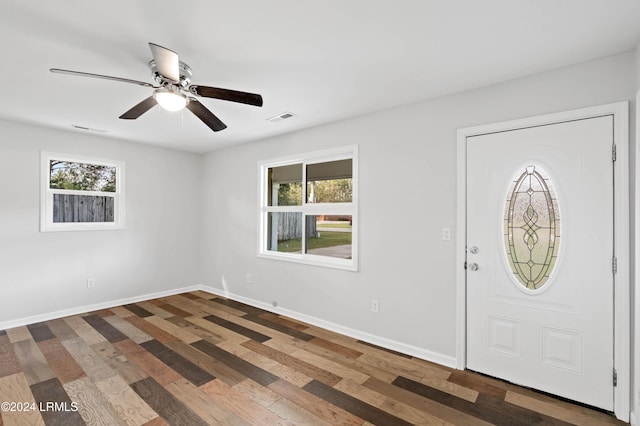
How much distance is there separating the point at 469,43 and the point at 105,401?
3.52 meters

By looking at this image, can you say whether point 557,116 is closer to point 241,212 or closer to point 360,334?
point 360,334

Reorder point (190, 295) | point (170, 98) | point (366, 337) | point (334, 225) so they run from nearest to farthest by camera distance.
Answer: point (170, 98), point (366, 337), point (334, 225), point (190, 295)

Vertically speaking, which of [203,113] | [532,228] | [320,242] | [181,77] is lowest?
[320,242]

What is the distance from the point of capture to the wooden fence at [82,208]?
4207 mm

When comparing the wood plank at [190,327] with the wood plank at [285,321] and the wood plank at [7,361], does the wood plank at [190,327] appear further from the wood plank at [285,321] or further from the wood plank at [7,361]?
the wood plank at [7,361]

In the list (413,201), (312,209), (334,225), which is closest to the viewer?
(413,201)

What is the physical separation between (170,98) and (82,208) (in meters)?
3.26

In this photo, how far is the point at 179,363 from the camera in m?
2.86

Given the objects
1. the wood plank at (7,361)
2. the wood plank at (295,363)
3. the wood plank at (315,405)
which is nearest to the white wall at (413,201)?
the wood plank at (295,363)

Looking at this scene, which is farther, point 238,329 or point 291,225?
point 291,225

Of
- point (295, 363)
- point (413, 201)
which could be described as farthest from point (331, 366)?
point (413, 201)

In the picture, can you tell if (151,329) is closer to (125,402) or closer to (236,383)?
(125,402)

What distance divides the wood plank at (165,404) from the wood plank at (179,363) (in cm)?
22

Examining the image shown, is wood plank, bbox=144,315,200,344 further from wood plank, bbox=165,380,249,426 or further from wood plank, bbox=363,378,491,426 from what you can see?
wood plank, bbox=363,378,491,426
